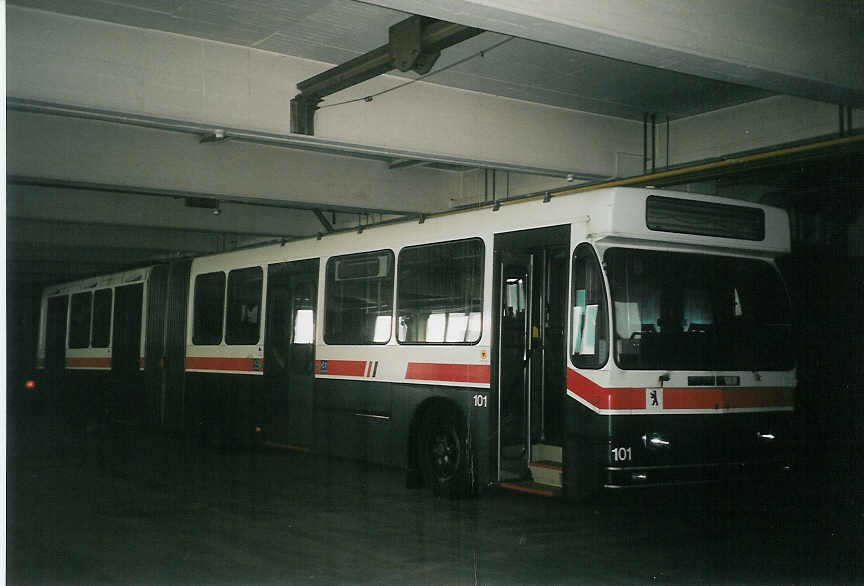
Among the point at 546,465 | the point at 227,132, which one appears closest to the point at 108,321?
the point at 227,132

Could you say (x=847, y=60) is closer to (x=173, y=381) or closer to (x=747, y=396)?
(x=747, y=396)

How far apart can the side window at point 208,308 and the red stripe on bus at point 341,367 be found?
11.4ft

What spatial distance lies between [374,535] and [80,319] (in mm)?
14375

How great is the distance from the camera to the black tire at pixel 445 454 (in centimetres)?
1108

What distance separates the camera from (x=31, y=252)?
27.2 m

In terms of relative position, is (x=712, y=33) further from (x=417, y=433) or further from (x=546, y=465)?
(x=417, y=433)

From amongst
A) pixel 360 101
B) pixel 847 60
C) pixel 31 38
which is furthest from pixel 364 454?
pixel 847 60

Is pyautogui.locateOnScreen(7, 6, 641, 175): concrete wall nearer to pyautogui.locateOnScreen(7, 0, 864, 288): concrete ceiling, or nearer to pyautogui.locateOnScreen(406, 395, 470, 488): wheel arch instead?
pyautogui.locateOnScreen(7, 0, 864, 288): concrete ceiling

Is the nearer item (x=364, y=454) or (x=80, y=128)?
(x=364, y=454)

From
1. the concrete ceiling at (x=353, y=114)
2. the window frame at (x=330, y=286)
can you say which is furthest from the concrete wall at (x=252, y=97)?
the window frame at (x=330, y=286)

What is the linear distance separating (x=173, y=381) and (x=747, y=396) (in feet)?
36.4

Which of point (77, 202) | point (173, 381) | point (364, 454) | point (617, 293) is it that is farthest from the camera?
point (77, 202)

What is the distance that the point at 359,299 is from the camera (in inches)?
512

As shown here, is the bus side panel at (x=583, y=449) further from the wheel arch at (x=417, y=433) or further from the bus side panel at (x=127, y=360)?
the bus side panel at (x=127, y=360)
